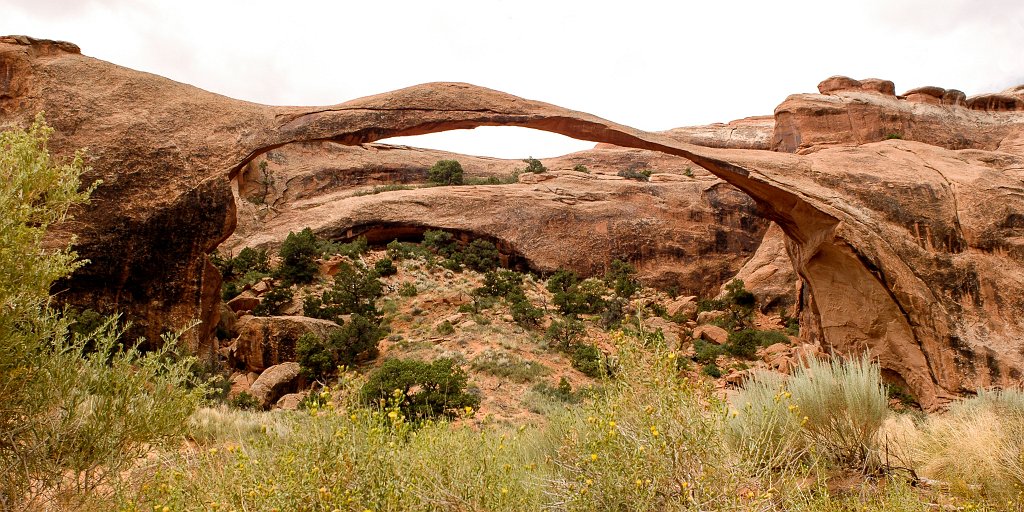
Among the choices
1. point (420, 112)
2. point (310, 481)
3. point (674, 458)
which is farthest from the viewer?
point (420, 112)

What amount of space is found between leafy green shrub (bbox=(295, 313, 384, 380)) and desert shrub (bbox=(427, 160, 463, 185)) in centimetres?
1472

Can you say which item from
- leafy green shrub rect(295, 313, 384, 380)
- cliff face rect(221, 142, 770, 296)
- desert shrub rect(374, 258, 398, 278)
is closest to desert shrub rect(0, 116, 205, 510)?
leafy green shrub rect(295, 313, 384, 380)

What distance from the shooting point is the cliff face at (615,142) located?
755cm

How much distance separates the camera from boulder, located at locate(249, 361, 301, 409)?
36.1 feet

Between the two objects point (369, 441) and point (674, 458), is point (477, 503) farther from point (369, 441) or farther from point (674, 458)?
point (674, 458)

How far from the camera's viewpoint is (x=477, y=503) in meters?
2.92

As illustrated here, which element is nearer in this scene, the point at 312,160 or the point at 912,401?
the point at 912,401

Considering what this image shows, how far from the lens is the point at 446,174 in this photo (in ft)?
91.7

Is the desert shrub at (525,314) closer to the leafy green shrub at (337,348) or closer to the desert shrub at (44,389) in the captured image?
the leafy green shrub at (337,348)

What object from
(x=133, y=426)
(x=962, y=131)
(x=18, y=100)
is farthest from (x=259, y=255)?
Result: (x=962, y=131)

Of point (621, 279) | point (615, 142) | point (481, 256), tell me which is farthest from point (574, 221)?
point (615, 142)

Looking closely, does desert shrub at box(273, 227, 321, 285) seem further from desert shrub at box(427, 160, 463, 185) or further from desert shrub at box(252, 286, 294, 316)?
desert shrub at box(427, 160, 463, 185)

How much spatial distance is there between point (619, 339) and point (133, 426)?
11.8 ft

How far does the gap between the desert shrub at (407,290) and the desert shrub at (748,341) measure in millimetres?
9209
